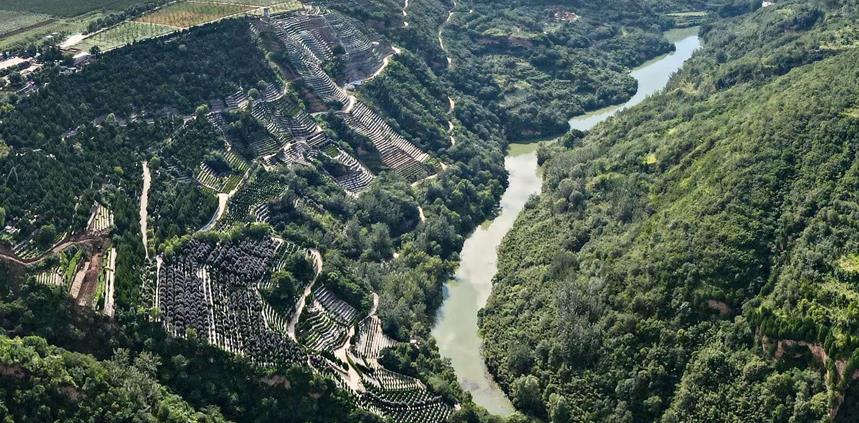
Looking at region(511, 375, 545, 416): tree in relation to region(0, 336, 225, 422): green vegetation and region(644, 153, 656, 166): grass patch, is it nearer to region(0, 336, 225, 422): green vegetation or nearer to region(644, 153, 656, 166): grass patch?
region(0, 336, 225, 422): green vegetation

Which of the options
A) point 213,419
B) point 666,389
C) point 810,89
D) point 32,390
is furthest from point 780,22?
point 32,390

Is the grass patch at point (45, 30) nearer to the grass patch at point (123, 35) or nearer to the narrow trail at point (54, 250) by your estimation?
the grass patch at point (123, 35)

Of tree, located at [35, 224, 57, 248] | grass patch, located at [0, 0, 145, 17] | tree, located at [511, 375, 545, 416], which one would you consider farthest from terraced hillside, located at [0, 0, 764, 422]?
grass patch, located at [0, 0, 145, 17]

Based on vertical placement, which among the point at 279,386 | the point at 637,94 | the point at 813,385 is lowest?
the point at 637,94

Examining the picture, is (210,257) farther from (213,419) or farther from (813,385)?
(813,385)

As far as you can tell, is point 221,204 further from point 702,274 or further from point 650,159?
point 702,274

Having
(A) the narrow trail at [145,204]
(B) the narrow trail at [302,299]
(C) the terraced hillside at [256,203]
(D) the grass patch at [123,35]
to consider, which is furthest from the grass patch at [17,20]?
(B) the narrow trail at [302,299]
